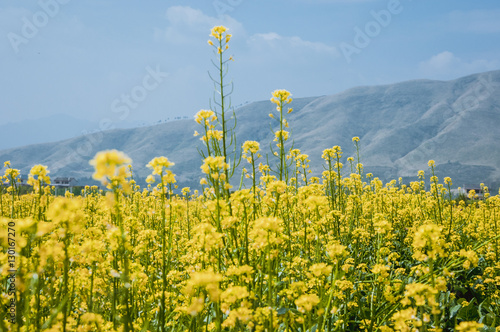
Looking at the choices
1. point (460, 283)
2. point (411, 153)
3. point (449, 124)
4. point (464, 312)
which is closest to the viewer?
point (464, 312)

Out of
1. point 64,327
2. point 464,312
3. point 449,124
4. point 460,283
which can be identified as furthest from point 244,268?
point 449,124

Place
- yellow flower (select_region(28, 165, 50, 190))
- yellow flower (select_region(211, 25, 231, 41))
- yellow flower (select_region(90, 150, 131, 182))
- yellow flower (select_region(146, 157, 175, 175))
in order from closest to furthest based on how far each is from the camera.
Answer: yellow flower (select_region(90, 150, 131, 182))
yellow flower (select_region(146, 157, 175, 175))
yellow flower (select_region(28, 165, 50, 190))
yellow flower (select_region(211, 25, 231, 41))

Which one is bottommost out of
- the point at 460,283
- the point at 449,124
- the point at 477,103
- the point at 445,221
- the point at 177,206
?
the point at 460,283

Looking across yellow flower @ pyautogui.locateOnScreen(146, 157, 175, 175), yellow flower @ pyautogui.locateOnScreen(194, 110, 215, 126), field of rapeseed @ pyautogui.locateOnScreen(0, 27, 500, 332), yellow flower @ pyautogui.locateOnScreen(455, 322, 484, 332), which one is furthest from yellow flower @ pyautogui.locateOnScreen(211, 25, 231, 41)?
yellow flower @ pyautogui.locateOnScreen(455, 322, 484, 332)

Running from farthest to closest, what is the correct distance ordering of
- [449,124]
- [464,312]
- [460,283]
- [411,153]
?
[449,124]
[411,153]
[460,283]
[464,312]

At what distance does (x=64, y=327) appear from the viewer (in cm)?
181

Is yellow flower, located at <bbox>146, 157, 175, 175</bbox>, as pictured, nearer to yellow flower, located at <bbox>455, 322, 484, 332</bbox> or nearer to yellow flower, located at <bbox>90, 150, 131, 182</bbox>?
yellow flower, located at <bbox>90, 150, 131, 182</bbox>

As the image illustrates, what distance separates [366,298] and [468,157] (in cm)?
15782

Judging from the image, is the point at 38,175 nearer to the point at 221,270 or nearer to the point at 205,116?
the point at 205,116

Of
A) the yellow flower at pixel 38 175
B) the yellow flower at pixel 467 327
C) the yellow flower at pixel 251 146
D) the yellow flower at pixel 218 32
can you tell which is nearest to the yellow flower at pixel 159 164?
the yellow flower at pixel 38 175

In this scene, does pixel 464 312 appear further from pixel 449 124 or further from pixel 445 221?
pixel 449 124

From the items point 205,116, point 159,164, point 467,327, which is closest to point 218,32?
point 205,116

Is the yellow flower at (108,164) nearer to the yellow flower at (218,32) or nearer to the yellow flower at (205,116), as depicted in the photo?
the yellow flower at (205,116)

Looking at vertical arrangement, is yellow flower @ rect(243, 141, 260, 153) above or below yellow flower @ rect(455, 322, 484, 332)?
above
